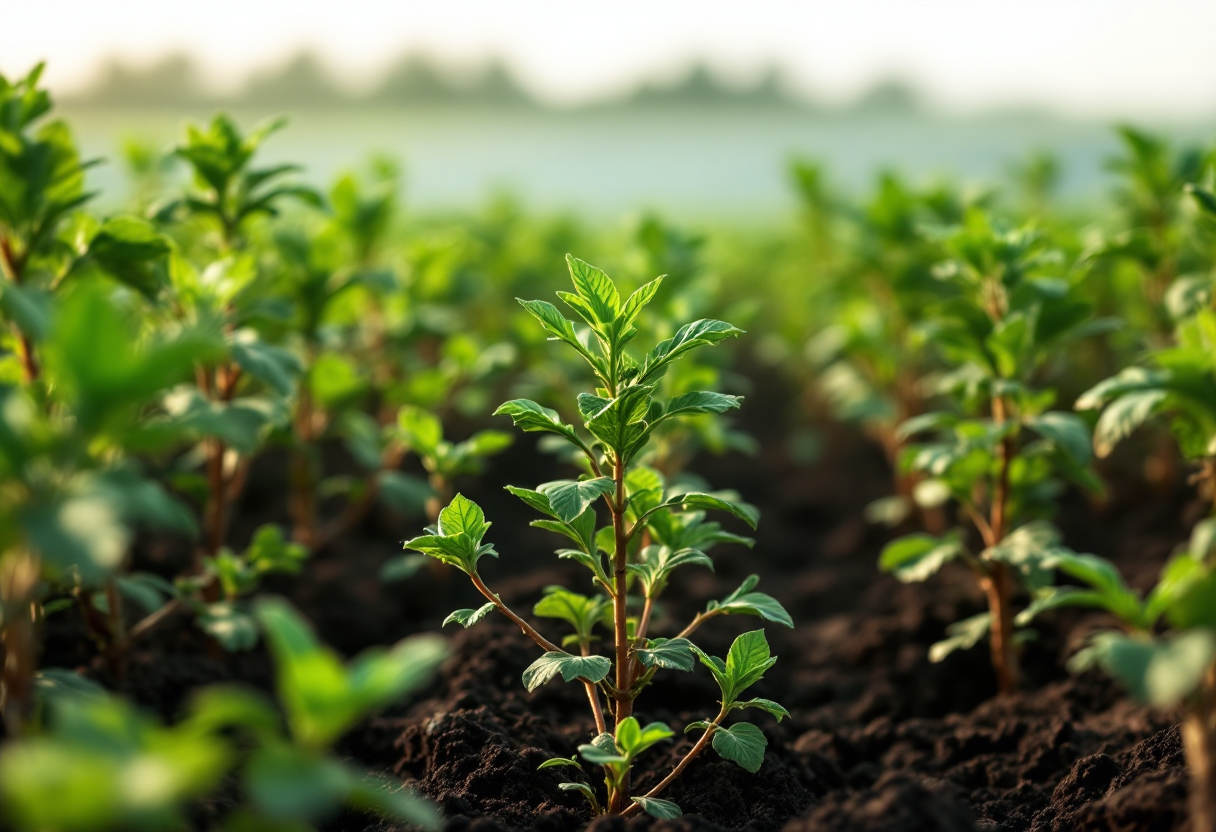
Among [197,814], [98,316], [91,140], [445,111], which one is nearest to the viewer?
[98,316]

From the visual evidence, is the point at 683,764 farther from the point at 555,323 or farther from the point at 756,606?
the point at 555,323

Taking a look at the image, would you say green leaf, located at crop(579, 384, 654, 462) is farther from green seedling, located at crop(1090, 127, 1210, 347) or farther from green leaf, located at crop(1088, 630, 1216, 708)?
green seedling, located at crop(1090, 127, 1210, 347)

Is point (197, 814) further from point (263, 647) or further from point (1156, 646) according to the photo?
point (1156, 646)

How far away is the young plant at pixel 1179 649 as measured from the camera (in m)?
1.68

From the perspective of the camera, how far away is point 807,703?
12.7 ft

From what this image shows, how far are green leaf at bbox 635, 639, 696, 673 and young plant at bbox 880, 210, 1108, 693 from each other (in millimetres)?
1380

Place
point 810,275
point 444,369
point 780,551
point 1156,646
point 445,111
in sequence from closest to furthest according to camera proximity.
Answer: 1. point 1156,646
2. point 444,369
3. point 780,551
4. point 810,275
5. point 445,111

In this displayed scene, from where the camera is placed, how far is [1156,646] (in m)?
1.79

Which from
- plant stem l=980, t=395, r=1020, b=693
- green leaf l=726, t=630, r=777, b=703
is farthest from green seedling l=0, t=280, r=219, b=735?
plant stem l=980, t=395, r=1020, b=693

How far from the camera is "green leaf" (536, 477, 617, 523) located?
2193 mm

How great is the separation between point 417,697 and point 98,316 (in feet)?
7.84

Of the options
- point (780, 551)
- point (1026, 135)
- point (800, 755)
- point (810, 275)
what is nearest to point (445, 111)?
point (1026, 135)

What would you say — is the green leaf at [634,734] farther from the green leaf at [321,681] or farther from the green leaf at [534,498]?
the green leaf at [321,681]

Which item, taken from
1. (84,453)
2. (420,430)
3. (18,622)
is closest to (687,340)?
(84,453)
